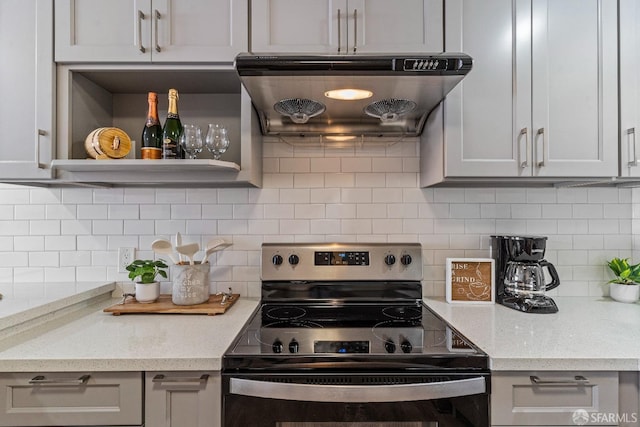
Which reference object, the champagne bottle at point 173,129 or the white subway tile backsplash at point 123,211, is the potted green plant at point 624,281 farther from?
the white subway tile backsplash at point 123,211

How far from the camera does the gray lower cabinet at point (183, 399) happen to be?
103cm

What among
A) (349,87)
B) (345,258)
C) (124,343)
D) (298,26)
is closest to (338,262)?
(345,258)

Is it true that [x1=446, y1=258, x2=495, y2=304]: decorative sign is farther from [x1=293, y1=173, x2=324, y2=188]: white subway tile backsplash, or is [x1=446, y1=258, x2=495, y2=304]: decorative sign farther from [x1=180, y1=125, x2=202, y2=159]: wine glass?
[x1=180, y1=125, x2=202, y2=159]: wine glass

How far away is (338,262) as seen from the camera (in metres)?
1.67

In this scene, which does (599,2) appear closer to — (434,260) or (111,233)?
(434,260)

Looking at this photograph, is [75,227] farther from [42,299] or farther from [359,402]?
[359,402]

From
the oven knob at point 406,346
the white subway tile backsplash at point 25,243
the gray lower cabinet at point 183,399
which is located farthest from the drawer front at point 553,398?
the white subway tile backsplash at point 25,243

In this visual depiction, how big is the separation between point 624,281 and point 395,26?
1564 millimetres

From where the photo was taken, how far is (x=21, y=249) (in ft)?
5.61

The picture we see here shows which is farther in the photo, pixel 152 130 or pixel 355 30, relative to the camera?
pixel 152 130

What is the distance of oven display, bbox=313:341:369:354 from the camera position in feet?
3.60

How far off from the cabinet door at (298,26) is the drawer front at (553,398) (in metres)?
1.29

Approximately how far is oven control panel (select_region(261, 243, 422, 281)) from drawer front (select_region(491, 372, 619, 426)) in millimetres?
671

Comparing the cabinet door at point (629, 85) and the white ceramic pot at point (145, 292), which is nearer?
the cabinet door at point (629, 85)
